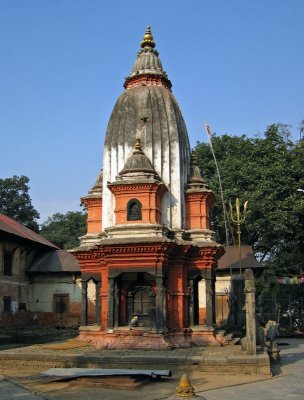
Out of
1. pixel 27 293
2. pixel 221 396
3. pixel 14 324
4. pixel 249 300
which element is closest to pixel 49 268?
pixel 27 293

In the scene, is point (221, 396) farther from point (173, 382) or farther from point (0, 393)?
point (0, 393)

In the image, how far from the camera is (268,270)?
127ft

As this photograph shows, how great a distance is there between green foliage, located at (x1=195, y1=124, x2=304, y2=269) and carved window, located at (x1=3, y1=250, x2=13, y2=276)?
16516 millimetres

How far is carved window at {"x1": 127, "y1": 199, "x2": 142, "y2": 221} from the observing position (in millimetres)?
20438

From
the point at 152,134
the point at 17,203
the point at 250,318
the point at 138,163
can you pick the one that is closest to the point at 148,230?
the point at 138,163

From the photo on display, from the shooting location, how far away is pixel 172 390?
1305cm

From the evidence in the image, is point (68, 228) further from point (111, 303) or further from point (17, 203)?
point (111, 303)

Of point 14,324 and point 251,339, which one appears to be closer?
point 251,339

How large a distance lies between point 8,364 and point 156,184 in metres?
8.67

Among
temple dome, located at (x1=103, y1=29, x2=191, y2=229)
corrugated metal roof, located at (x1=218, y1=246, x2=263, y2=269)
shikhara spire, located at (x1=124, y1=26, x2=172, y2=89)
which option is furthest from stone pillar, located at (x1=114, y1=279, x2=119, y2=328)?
corrugated metal roof, located at (x1=218, y1=246, x2=263, y2=269)

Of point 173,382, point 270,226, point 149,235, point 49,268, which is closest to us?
point 173,382

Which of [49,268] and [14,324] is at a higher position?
[49,268]

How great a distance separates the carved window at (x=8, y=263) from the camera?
99.0ft

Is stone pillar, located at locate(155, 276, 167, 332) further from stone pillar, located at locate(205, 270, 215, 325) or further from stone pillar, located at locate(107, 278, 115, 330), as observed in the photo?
stone pillar, located at locate(205, 270, 215, 325)
